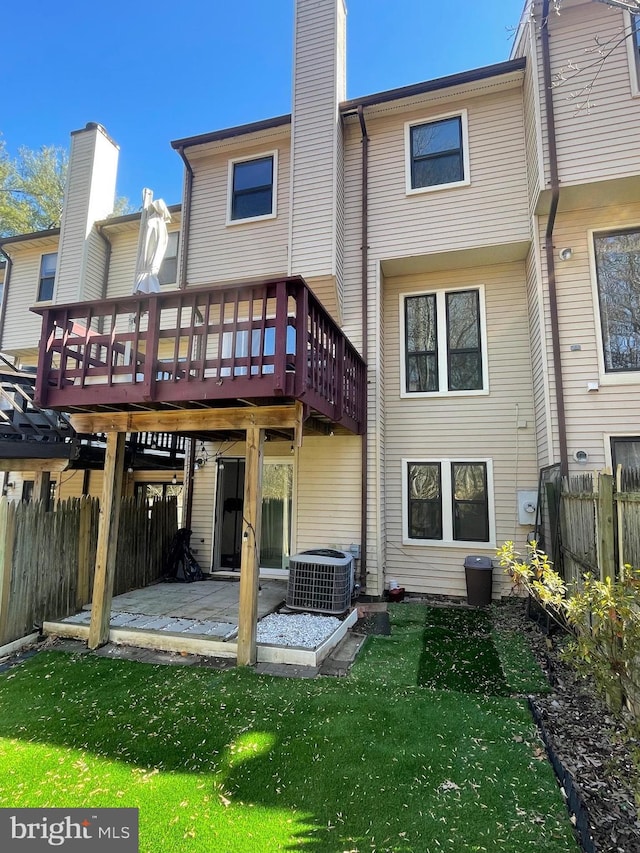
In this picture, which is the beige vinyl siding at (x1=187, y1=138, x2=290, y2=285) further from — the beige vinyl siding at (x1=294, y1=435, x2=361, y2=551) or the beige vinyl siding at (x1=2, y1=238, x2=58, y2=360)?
the beige vinyl siding at (x1=2, y1=238, x2=58, y2=360)

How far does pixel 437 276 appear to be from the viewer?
8.43 meters

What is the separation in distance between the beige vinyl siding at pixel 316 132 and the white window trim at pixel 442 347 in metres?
1.90

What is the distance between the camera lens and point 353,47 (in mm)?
9438

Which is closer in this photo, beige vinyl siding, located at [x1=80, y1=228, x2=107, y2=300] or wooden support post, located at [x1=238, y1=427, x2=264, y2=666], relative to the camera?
wooden support post, located at [x1=238, y1=427, x2=264, y2=666]

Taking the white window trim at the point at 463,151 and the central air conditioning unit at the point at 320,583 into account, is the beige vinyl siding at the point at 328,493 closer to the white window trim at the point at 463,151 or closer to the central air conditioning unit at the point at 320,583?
the central air conditioning unit at the point at 320,583

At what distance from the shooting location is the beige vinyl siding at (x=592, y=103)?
6.32 metres

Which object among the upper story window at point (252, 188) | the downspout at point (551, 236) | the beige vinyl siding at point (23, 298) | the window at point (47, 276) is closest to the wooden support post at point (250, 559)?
the downspout at point (551, 236)

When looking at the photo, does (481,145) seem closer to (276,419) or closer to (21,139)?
(276,419)

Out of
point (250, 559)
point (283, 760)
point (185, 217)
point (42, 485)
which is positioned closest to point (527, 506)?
point (250, 559)

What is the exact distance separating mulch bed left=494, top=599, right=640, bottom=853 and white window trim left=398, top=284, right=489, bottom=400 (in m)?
4.50

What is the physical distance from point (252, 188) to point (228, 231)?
3.45ft

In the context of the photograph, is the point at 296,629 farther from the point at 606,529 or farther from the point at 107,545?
the point at 606,529

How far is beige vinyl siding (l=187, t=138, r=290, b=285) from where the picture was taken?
29.1 ft

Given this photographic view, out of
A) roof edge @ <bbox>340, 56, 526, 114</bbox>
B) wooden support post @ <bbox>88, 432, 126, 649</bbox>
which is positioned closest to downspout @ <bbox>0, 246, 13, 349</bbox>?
wooden support post @ <bbox>88, 432, 126, 649</bbox>
